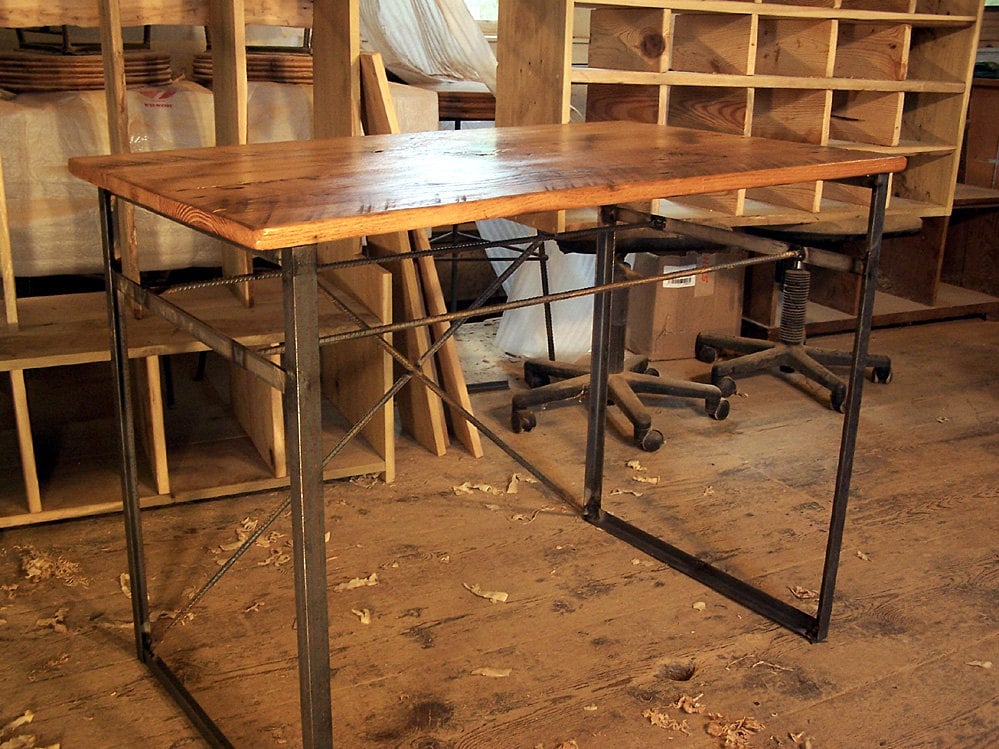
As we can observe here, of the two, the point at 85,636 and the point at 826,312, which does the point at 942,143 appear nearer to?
the point at 826,312

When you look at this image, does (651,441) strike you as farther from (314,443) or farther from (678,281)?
(314,443)

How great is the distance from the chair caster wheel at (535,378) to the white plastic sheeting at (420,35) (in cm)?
118

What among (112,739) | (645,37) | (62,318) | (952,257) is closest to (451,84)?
(645,37)

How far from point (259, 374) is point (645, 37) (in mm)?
1771

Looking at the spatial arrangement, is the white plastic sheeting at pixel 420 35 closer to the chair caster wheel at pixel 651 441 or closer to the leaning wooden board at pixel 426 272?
the leaning wooden board at pixel 426 272

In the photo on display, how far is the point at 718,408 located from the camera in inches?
120

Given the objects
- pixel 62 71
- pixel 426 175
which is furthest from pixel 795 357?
pixel 62 71

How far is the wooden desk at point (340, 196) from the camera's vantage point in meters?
1.19

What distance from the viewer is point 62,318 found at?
2428mm

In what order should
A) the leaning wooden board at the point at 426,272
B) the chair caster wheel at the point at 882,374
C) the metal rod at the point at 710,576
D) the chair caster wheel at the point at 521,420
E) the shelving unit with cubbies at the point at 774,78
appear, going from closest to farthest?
the metal rod at the point at 710,576 → the leaning wooden board at the point at 426,272 → the shelving unit with cubbies at the point at 774,78 → the chair caster wheel at the point at 521,420 → the chair caster wheel at the point at 882,374

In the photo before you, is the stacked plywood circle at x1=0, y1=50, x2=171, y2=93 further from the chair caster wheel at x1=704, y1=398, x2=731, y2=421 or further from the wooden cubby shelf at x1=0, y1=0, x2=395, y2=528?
the chair caster wheel at x1=704, y1=398, x2=731, y2=421

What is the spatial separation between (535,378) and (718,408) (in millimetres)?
565

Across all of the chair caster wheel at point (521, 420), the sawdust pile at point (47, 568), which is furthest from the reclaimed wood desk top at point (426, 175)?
the chair caster wheel at point (521, 420)

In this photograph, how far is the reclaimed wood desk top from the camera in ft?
3.83
